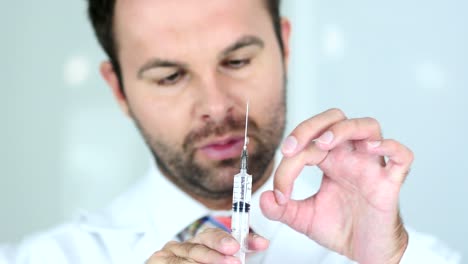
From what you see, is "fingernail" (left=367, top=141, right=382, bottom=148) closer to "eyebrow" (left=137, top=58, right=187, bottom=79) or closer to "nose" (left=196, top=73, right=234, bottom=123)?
"nose" (left=196, top=73, right=234, bottom=123)

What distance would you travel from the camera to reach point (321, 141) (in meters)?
1.02

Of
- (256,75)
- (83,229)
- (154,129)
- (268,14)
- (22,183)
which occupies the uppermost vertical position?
(268,14)

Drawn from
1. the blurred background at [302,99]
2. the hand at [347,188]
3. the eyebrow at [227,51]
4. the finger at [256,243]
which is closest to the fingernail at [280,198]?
the hand at [347,188]

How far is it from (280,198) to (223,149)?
1.30ft

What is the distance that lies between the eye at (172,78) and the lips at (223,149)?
0.16 metres

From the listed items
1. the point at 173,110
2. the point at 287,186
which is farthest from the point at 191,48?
the point at 287,186

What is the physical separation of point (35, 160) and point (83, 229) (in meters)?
1.06

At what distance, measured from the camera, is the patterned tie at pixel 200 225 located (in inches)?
58.4

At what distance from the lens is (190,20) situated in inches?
56.4

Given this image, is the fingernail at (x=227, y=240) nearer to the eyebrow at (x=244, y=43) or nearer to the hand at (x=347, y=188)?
the hand at (x=347, y=188)

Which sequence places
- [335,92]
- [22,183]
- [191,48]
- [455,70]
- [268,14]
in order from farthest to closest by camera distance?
[22,183] → [335,92] → [455,70] → [268,14] → [191,48]

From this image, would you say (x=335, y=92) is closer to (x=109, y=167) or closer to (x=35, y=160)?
(x=109, y=167)

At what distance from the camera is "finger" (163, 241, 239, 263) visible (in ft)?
3.15

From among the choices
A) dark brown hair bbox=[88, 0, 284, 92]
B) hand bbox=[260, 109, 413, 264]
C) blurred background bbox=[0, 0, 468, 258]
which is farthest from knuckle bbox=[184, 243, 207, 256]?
blurred background bbox=[0, 0, 468, 258]
